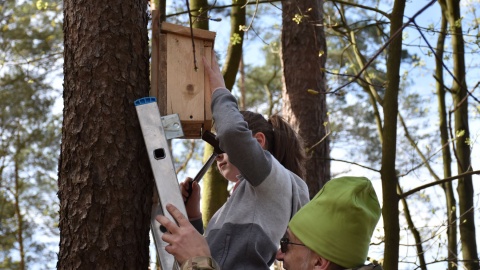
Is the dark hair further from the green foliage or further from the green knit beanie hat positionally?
the green foliage

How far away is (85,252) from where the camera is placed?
265 centimetres

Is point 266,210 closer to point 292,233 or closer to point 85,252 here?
point 292,233

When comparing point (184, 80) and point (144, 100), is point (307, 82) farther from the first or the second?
point (144, 100)

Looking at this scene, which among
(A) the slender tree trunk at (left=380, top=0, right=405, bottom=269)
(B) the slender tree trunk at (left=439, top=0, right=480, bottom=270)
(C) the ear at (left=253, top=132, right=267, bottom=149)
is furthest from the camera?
(B) the slender tree trunk at (left=439, top=0, right=480, bottom=270)

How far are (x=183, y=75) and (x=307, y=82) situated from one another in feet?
10.3

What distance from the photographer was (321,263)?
7.66 feet

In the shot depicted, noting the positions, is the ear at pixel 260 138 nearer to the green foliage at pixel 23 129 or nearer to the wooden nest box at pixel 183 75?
the wooden nest box at pixel 183 75

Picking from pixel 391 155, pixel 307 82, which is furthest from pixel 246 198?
pixel 307 82

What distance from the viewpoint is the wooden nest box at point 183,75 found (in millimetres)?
2924

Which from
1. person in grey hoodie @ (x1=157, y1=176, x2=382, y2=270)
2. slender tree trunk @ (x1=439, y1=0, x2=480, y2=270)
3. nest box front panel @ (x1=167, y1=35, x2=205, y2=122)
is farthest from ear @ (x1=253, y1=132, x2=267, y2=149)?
slender tree trunk @ (x1=439, y1=0, x2=480, y2=270)

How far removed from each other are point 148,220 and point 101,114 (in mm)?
458

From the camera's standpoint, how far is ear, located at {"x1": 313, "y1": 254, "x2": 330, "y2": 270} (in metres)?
2.32

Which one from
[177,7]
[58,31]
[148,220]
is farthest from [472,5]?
[148,220]

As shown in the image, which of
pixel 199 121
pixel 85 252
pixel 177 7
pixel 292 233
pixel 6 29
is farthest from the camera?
pixel 6 29
